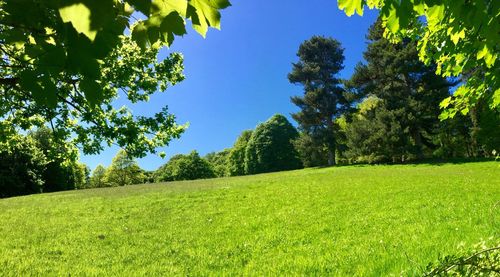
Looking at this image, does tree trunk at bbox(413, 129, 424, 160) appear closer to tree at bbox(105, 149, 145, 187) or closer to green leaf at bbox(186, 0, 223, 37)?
green leaf at bbox(186, 0, 223, 37)

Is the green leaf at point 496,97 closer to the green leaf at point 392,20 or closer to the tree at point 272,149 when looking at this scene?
the green leaf at point 392,20

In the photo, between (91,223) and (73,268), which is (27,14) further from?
(91,223)

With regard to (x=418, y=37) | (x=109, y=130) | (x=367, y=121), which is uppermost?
(x=367, y=121)

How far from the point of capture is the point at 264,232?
1171 cm

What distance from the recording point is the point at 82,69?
190 cm

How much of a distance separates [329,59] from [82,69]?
57.3 metres

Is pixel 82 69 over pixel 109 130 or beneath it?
beneath

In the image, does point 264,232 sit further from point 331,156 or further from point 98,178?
point 98,178

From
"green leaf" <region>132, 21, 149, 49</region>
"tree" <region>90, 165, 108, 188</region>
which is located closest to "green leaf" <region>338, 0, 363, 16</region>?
"green leaf" <region>132, 21, 149, 49</region>

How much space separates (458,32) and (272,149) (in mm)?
64333

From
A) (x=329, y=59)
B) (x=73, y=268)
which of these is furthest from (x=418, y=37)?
(x=329, y=59)

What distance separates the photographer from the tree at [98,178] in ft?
303

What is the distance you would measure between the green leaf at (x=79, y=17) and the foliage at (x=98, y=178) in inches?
3798

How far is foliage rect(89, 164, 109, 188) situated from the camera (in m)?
92.3
